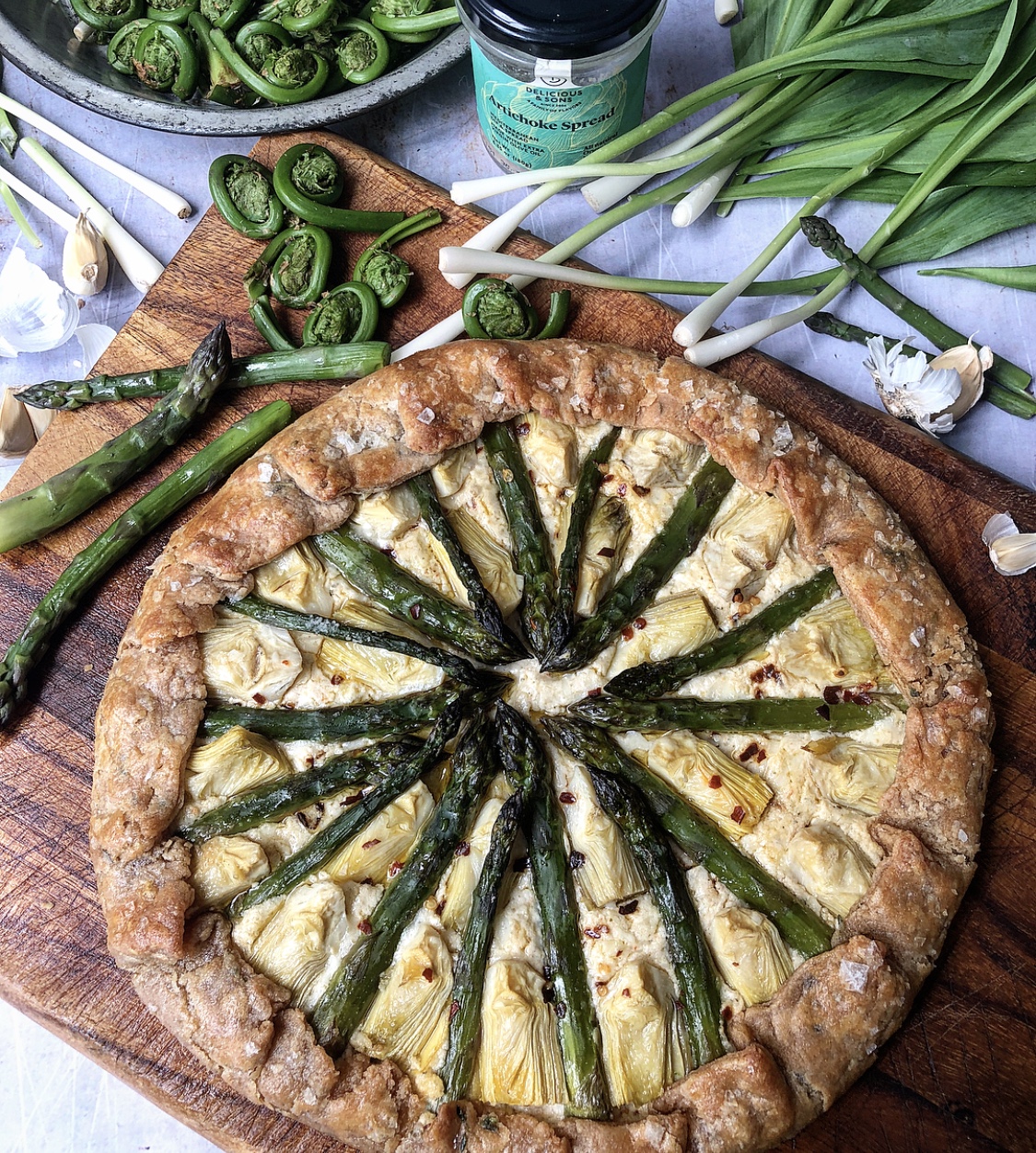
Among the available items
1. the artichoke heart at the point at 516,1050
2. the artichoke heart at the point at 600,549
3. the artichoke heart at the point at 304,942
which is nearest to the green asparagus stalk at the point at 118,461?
the artichoke heart at the point at 600,549

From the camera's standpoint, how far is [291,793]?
4551 mm

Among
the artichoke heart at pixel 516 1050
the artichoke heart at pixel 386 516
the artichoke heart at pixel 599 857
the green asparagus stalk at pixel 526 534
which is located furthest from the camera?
the artichoke heart at pixel 386 516

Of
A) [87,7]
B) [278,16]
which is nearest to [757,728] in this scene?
[278,16]

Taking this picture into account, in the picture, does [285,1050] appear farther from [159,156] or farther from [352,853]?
[159,156]

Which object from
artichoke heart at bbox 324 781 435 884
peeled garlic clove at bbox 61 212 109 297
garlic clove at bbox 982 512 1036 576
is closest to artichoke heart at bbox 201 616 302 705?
artichoke heart at bbox 324 781 435 884

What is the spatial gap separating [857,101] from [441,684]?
3851 mm

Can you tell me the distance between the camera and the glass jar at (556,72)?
15.3ft

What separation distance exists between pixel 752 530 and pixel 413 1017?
8.68 ft

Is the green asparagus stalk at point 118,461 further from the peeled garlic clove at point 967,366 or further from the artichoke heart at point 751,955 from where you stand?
the peeled garlic clove at point 967,366

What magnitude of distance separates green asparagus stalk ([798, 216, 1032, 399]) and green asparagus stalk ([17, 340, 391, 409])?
2.44m

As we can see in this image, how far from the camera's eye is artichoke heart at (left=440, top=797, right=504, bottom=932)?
4.48 meters

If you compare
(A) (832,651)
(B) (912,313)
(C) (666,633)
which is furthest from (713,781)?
(B) (912,313)

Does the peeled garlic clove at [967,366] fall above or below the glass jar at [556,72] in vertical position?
below

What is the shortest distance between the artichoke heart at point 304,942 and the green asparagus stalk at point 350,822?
0.10 metres
